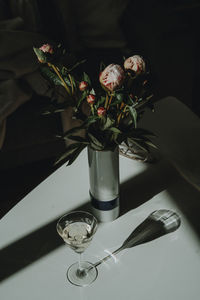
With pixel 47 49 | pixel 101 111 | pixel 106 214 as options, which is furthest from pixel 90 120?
pixel 106 214

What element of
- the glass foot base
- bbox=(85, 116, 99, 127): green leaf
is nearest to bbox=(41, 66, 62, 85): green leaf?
bbox=(85, 116, 99, 127): green leaf

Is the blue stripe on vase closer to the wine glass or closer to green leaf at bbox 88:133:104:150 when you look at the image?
the wine glass

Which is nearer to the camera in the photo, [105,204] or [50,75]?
[50,75]

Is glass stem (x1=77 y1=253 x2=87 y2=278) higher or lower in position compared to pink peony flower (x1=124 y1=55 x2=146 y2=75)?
lower

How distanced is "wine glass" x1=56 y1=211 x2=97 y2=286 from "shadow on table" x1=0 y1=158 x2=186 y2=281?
7cm

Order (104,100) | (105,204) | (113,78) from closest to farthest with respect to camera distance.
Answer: (113,78) → (104,100) → (105,204)

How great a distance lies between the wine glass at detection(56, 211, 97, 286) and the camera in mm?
771

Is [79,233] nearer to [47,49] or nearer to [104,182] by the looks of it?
[104,182]

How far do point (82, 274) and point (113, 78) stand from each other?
0.42 metres

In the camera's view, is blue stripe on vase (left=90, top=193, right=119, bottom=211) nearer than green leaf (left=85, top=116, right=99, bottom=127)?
No

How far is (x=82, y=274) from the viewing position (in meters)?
0.78

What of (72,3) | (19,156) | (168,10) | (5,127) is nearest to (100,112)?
(5,127)

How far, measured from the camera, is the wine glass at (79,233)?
0.77 metres

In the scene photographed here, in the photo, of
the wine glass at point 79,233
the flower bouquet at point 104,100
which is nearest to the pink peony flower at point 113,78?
the flower bouquet at point 104,100
